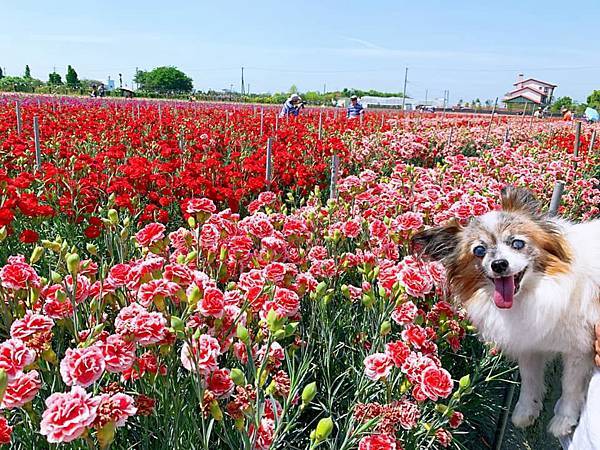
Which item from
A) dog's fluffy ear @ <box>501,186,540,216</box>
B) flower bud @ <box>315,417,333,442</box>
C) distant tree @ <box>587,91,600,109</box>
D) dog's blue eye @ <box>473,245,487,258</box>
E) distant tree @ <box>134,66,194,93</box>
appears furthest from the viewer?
distant tree @ <box>134,66,194,93</box>

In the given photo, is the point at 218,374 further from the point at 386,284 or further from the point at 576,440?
the point at 576,440

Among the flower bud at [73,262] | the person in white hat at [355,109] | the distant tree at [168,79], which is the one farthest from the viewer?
the distant tree at [168,79]

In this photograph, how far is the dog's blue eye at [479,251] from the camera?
180 centimetres

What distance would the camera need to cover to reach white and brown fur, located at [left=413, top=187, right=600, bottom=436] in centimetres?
178

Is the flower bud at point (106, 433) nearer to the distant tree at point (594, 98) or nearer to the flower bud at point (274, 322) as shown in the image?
the flower bud at point (274, 322)

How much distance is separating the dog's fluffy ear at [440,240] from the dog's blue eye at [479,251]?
14 centimetres

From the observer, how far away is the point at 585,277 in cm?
179

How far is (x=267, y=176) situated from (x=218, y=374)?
10.9 feet

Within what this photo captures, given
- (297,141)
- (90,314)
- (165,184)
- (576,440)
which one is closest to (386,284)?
(576,440)

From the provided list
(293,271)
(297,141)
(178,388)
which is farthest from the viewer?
(297,141)

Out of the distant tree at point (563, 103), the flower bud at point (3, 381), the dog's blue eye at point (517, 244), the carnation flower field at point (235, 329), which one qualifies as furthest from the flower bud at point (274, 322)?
the distant tree at point (563, 103)

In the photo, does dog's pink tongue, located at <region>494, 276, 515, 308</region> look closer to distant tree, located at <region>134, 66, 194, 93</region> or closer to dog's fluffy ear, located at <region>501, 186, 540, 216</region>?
dog's fluffy ear, located at <region>501, 186, 540, 216</region>

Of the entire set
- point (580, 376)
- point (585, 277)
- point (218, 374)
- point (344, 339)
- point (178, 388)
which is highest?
point (585, 277)

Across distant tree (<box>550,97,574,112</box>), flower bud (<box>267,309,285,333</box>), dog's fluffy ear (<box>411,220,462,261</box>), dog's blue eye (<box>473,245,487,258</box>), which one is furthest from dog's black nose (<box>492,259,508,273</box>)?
distant tree (<box>550,97,574,112</box>)
